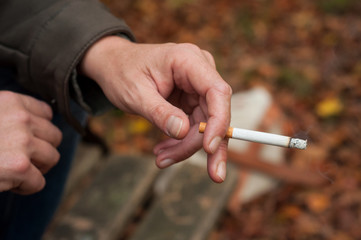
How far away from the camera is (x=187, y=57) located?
1.11m

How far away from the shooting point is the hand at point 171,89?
40.4 inches

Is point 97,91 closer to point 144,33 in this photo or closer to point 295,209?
point 295,209

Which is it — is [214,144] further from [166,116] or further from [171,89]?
[171,89]

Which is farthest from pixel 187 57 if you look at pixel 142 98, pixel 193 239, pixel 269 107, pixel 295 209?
pixel 269 107

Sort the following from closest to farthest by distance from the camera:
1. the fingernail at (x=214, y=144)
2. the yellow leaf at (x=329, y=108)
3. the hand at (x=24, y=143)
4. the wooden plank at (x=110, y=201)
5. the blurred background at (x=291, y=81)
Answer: the fingernail at (x=214, y=144), the hand at (x=24, y=143), the wooden plank at (x=110, y=201), the blurred background at (x=291, y=81), the yellow leaf at (x=329, y=108)

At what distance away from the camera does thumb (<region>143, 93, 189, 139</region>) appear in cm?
102

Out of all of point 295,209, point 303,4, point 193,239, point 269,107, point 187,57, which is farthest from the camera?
point 303,4

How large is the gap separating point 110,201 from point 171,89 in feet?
3.81

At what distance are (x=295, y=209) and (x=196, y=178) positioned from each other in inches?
28.0

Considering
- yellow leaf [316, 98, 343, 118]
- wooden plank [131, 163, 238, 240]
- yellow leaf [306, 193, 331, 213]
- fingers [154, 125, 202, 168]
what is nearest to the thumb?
fingers [154, 125, 202, 168]

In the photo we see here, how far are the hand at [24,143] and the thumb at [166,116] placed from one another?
369mm

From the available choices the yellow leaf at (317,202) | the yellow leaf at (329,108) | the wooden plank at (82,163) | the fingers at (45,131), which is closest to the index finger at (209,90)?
the fingers at (45,131)

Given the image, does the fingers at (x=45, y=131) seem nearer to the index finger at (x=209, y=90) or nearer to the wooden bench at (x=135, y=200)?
the index finger at (x=209, y=90)

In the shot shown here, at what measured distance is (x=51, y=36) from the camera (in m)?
1.28
